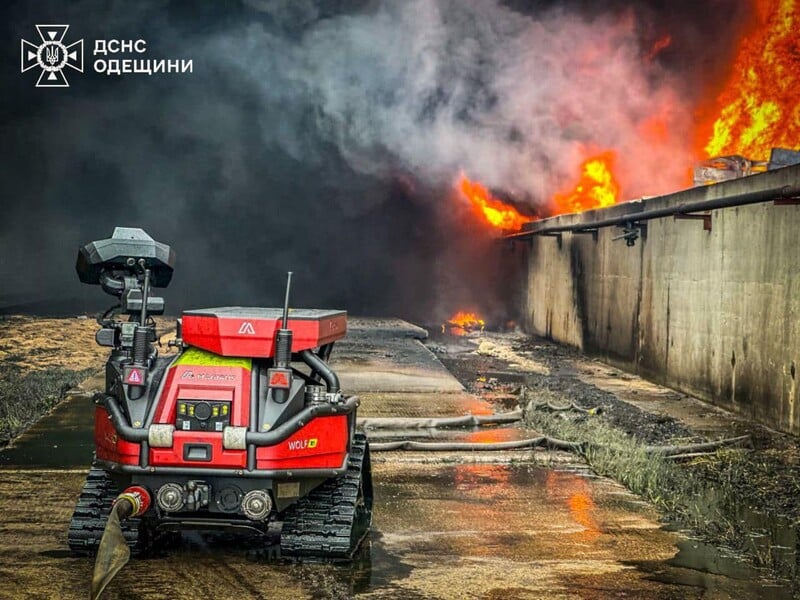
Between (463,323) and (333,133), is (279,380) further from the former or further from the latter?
(333,133)

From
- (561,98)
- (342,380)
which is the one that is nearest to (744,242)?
(342,380)

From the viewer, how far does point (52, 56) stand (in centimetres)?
3531

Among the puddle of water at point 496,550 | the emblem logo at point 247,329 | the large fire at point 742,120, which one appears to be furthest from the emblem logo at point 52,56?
the emblem logo at point 247,329

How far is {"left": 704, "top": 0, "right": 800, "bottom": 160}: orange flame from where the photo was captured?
80.8 feet

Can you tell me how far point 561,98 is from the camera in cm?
2883

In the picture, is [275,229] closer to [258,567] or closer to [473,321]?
[473,321]

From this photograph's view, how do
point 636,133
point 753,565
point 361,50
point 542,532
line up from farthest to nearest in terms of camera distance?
point 636,133
point 361,50
point 542,532
point 753,565

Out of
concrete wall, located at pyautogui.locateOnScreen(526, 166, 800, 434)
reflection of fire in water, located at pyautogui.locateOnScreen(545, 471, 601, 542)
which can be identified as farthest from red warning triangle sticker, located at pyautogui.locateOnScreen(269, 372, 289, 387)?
concrete wall, located at pyautogui.locateOnScreen(526, 166, 800, 434)

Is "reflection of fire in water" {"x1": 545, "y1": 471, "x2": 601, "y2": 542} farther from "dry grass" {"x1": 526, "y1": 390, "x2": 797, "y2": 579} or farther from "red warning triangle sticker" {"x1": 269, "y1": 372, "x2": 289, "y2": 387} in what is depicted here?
"red warning triangle sticker" {"x1": 269, "y1": 372, "x2": 289, "y2": 387}

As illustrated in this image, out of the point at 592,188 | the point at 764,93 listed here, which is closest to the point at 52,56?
the point at 592,188

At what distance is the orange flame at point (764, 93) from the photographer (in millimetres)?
24625

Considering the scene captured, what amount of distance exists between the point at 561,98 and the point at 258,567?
2510 cm

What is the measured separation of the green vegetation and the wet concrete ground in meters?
1.05

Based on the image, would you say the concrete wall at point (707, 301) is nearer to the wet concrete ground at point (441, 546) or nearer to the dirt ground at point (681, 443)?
the dirt ground at point (681, 443)
